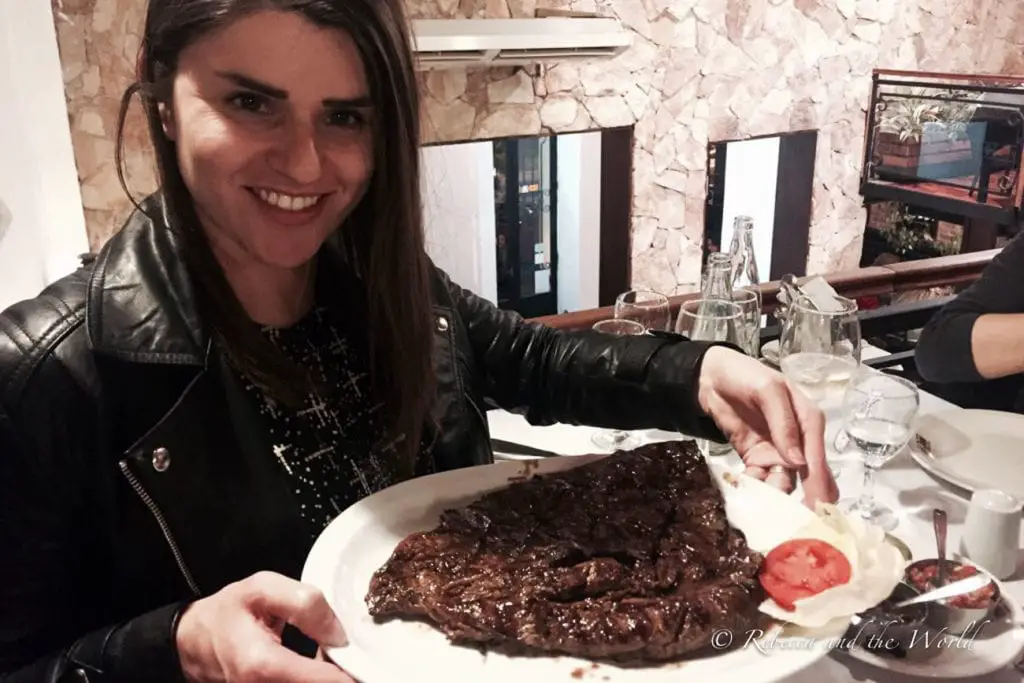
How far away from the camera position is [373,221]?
1204 millimetres

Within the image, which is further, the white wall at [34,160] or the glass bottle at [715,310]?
the white wall at [34,160]

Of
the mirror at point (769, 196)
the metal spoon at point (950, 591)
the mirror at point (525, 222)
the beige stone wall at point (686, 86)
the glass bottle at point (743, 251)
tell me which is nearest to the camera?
the metal spoon at point (950, 591)

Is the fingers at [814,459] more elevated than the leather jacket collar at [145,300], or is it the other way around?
the leather jacket collar at [145,300]

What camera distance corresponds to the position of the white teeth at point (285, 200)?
39.8 inches

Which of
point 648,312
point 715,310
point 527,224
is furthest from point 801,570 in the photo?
point 527,224

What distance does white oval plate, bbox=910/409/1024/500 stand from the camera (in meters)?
1.40

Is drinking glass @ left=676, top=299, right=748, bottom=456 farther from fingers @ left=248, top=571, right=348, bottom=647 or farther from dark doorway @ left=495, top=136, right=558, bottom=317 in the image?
dark doorway @ left=495, top=136, right=558, bottom=317

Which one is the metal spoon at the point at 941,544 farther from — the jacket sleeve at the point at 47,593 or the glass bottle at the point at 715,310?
the jacket sleeve at the point at 47,593

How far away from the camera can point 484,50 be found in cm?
305

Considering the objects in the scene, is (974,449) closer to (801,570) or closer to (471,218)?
(801,570)

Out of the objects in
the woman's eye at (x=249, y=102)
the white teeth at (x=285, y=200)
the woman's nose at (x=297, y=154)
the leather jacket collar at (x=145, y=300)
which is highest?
the woman's eye at (x=249, y=102)

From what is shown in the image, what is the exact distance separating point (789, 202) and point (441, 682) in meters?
4.23

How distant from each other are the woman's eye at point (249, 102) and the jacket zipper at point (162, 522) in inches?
17.1

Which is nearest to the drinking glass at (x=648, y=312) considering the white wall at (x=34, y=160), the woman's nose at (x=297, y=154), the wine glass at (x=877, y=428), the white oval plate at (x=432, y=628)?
the wine glass at (x=877, y=428)
